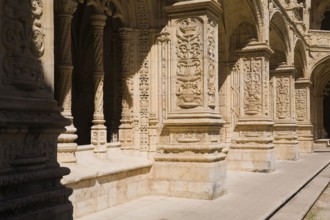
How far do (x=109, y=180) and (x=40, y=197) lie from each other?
3.06 meters

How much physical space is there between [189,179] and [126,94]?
193 cm

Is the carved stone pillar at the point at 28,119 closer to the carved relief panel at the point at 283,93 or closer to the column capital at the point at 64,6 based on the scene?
the column capital at the point at 64,6

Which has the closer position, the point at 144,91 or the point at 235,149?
the point at 144,91

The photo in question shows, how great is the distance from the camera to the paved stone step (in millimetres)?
6663

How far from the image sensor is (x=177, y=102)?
766 cm

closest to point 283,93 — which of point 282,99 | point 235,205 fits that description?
point 282,99

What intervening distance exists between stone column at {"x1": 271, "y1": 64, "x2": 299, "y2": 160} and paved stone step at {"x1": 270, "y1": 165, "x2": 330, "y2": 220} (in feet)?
14.4

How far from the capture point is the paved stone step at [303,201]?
6.66 m

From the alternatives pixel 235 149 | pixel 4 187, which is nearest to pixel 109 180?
pixel 4 187

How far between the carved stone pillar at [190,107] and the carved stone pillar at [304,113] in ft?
44.0

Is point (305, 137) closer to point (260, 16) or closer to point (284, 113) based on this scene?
point (284, 113)

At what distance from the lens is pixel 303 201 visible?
7.96m

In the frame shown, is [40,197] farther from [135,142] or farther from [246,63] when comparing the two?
[246,63]

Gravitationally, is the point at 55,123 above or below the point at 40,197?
above
